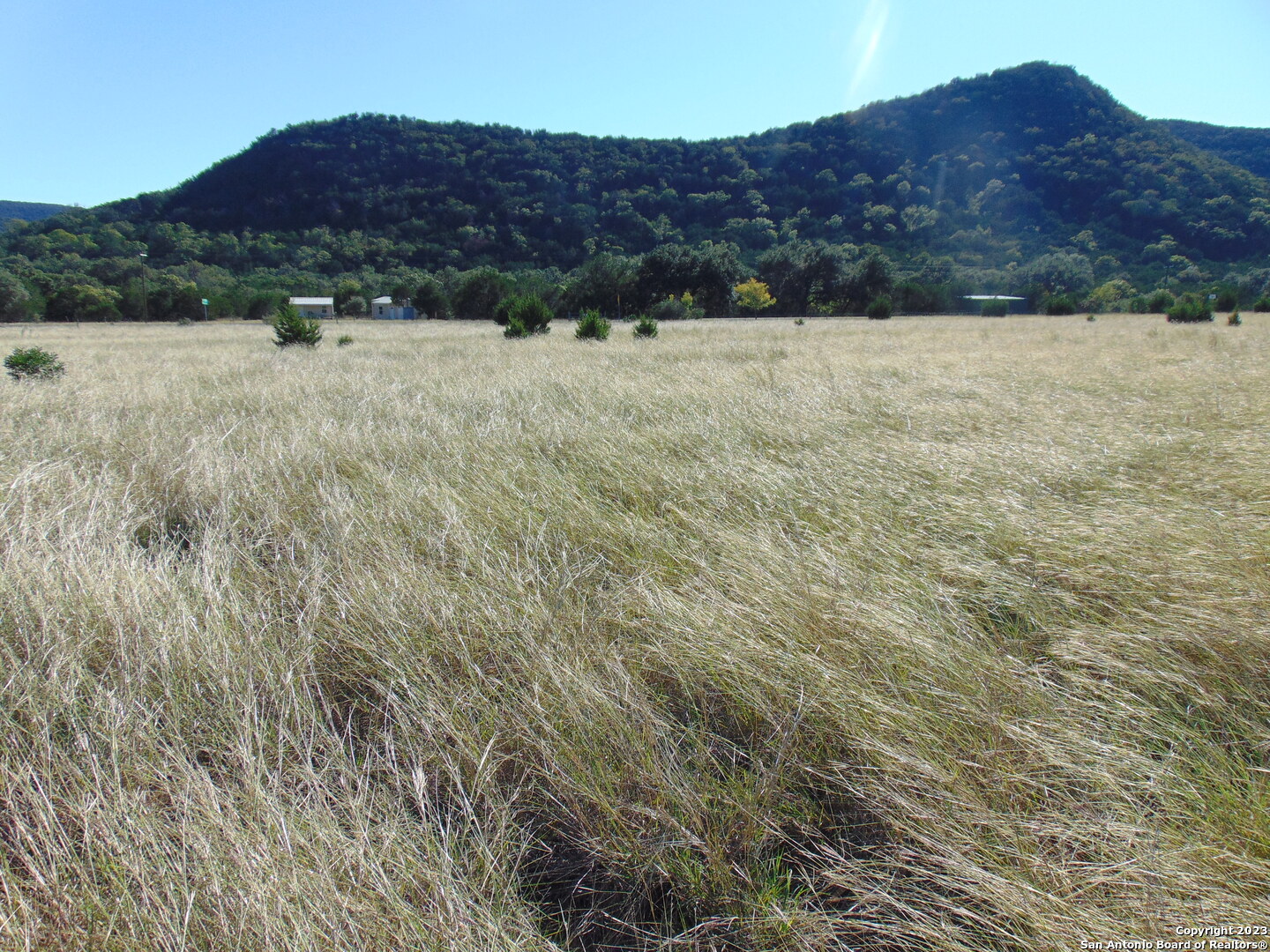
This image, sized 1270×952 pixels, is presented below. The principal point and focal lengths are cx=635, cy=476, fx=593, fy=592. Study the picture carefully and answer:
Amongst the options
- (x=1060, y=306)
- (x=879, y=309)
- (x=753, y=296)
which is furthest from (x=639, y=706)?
(x=753, y=296)

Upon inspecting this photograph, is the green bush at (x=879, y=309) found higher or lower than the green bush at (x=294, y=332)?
higher

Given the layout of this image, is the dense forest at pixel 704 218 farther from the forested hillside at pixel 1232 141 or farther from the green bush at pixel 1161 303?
the green bush at pixel 1161 303

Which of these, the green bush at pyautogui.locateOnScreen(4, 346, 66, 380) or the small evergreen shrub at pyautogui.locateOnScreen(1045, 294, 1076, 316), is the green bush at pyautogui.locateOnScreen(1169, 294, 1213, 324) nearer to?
the small evergreen shrub at pyautogui.locateOnScreen(1045, 294, 1076, 316)

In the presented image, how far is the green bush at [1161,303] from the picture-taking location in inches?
1619

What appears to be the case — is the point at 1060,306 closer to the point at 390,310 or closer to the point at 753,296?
the point at 753,296

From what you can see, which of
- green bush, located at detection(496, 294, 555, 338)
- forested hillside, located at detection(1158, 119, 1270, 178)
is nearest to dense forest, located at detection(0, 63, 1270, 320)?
forested hillside, located at detection(1158, 119, 1270, 178)

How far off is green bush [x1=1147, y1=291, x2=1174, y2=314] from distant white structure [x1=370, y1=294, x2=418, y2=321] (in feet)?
186

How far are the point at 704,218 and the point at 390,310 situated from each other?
49962 millimetres

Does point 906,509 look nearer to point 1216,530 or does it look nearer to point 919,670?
point 1216,530

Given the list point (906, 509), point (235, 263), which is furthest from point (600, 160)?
point (906, 509)

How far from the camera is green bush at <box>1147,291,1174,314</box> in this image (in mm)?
41125

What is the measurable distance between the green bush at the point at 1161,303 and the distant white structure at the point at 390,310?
2234 inches

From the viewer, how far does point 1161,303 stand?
41.5m

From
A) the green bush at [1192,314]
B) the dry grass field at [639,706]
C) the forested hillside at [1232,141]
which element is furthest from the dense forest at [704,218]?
the dry grass field at [639,706]
